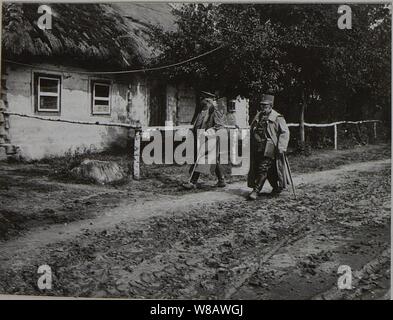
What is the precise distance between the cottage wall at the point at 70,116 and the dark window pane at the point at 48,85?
0.34ft

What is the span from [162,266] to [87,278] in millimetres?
717

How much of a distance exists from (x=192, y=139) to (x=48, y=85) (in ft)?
5.73

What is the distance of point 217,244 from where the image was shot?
418cm

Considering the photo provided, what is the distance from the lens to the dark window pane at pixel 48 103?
15.3ft

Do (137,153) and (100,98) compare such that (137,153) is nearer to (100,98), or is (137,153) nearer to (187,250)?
(100,98)

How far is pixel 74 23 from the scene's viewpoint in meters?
4.75

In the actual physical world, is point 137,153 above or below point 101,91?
below

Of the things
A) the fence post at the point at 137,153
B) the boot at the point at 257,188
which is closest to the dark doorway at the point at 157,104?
the fence post at the point at 137,153

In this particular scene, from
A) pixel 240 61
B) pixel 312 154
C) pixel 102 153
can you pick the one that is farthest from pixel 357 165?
pixel 102 153

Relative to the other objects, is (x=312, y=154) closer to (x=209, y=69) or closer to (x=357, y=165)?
(x=357, y=165)

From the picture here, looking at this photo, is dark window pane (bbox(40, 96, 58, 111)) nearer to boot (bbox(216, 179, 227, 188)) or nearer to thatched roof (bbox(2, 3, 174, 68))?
thatched roof (bbox(2, 3, 174, 68))

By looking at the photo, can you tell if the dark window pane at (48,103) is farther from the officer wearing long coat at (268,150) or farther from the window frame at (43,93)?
the officer wearing long coat at (268,150)

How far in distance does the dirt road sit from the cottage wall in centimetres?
46

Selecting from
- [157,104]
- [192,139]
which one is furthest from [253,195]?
[157,104]
